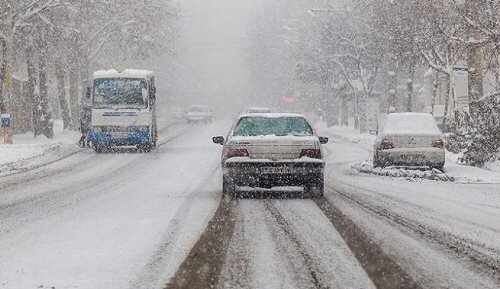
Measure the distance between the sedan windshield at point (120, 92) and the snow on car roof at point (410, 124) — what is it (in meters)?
11.8

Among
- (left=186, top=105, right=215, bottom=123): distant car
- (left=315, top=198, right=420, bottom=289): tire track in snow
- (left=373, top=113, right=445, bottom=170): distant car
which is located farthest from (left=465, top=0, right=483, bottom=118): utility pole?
(left=186, top=105, right=215, bottom=123): distant car

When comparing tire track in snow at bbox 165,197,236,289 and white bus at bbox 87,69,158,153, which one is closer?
tire track in snow at bbox 165,197,236,289

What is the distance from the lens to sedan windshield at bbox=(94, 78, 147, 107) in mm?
29641

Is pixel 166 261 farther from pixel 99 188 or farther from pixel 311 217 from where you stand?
pixel 99 188

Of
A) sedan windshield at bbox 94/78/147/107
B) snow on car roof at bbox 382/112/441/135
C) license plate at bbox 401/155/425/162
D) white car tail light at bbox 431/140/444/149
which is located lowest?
license plate at bbox 401/155/425/162

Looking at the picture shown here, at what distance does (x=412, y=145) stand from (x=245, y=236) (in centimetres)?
1040

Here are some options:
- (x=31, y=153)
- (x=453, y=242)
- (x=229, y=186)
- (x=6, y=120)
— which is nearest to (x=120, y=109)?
(x=31, y=153)

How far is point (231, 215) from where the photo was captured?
11.9 metres

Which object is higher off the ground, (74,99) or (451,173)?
(74,99)

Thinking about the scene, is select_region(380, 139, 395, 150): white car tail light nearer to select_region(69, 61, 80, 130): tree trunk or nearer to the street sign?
the street sign

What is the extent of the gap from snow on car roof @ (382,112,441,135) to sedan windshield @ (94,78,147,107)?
11.8 metres

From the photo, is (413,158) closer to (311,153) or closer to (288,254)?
(311,153)

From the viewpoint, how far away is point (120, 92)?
29.8 meters

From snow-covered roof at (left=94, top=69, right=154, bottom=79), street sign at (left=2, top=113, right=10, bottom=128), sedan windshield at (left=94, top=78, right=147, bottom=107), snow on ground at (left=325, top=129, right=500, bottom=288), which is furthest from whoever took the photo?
street sign at (left=2, top=113, right=10, bottom=128)
